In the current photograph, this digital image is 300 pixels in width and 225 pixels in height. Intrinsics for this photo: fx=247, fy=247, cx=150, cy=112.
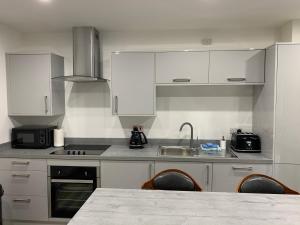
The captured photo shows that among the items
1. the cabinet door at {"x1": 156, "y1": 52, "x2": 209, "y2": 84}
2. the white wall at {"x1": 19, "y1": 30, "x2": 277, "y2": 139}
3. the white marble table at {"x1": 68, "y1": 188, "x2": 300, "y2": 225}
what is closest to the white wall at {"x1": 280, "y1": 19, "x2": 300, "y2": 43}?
the white wall at {"x1": 19, "y1": 30, "x2": 277, "y2": 139}

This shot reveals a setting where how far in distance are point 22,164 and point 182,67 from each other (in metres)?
2.13

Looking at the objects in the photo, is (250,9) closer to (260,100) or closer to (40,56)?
(260,100)

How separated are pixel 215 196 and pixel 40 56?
2509mm

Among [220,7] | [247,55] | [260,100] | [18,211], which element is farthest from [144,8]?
[18,211]

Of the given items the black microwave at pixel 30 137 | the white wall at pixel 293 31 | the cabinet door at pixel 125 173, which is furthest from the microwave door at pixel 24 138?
the white wall at pixel 293 31

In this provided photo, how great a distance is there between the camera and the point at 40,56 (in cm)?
296

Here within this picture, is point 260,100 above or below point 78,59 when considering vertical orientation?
below

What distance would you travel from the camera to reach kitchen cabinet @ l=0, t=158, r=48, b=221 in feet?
9.13

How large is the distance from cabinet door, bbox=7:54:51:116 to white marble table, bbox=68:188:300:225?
1.74 metres

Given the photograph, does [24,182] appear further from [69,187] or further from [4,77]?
[4,77]

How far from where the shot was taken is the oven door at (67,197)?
9.16 ft

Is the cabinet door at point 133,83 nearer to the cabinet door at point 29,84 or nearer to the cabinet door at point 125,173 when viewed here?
the cabinet door at point 125,173

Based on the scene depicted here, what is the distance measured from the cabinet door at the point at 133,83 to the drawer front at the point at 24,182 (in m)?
1.14

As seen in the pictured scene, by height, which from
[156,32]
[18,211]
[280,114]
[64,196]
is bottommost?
[18,211]
